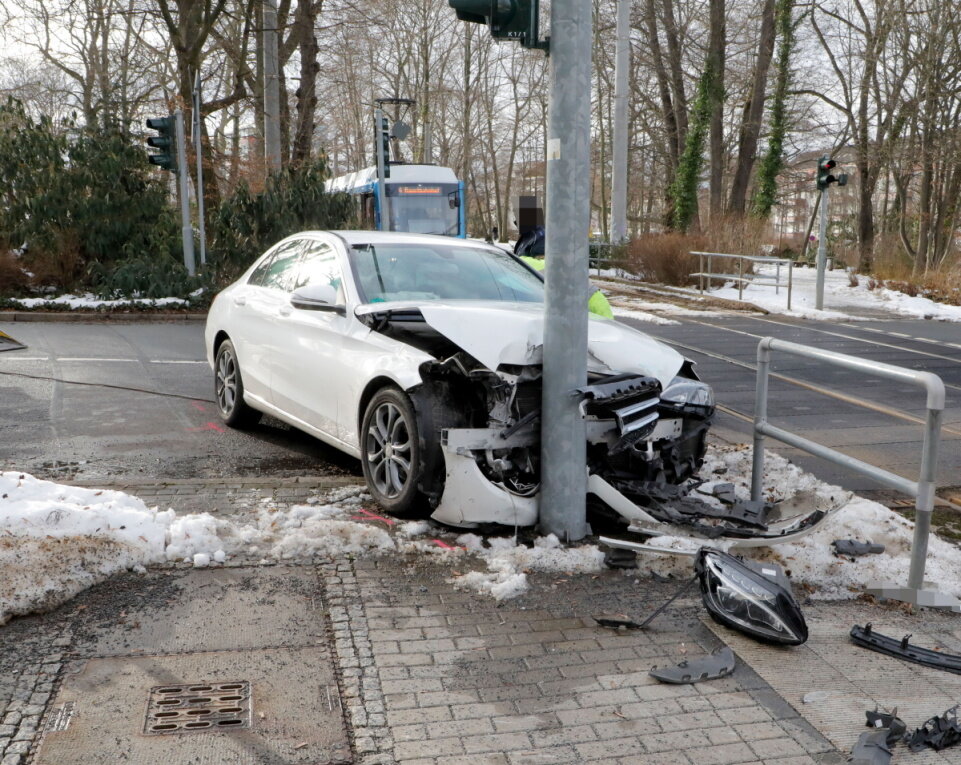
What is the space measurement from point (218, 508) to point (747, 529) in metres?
2.97

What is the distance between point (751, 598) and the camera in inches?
166

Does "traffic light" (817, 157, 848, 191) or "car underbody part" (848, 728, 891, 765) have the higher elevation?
"traffic light" (817, 157, 848, 191)

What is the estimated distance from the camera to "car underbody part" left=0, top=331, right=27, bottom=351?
40.8 feet

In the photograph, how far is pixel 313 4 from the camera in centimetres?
2377

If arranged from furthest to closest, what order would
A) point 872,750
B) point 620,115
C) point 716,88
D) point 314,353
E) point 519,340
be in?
point 716,88 < point 620,115 < point 314,353 < point 519,340 < point 872,750

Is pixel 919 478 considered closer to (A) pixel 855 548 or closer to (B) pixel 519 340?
(A) pixel 855 548

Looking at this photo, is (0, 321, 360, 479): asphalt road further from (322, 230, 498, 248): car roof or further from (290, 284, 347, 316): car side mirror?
(322, 230, 498, 248): car roof

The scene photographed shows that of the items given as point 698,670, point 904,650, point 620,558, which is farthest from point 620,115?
point 698,670

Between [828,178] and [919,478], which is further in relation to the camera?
[828,178]

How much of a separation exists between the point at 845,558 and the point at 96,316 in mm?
14120

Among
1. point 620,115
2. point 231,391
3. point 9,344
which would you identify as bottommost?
point 9,344

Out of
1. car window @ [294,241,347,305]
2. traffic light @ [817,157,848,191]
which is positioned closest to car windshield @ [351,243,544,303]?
car window @ [294,241,347,305]

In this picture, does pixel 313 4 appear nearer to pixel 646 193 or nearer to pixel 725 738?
pixel 725 738

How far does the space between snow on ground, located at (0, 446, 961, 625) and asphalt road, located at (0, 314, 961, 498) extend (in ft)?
4.32
